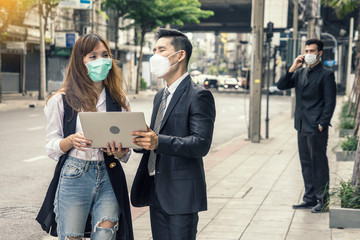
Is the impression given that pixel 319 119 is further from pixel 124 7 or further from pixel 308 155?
pixel 124 7

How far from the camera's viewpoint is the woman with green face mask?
3602 mm

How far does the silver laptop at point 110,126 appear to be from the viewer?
3.22m

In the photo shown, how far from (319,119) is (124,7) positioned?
39.7 meters

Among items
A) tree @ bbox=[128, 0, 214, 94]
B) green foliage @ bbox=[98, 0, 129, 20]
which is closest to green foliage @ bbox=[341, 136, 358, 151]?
tree @ bbox=[128, 0, 214, 94]

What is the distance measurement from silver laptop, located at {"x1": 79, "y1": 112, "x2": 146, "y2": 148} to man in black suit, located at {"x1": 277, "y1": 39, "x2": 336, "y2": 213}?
4099 millimetres

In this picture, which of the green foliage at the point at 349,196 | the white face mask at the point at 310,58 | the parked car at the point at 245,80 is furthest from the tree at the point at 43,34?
the green foliage at the point at 349,196

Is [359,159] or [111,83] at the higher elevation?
[111,83]

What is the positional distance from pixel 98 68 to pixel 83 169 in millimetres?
620

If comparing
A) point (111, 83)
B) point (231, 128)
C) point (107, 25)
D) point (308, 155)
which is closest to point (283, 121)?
point (231, 128)

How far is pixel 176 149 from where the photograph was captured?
3.38 metres

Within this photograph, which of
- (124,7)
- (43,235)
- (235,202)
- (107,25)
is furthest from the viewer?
(107,25)

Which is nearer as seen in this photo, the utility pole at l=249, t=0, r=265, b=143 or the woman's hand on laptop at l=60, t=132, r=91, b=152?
the woman's hand on laptop at l=60, t=132, r=91, b=152

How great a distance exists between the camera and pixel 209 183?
Result: 9.29 metres

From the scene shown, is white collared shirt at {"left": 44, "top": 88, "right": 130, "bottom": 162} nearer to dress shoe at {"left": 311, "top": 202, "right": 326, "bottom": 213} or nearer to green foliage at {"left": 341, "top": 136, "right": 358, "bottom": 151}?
dress shoe at {"left": 311, "top": 202, "right": 326, "bottom": 213}
